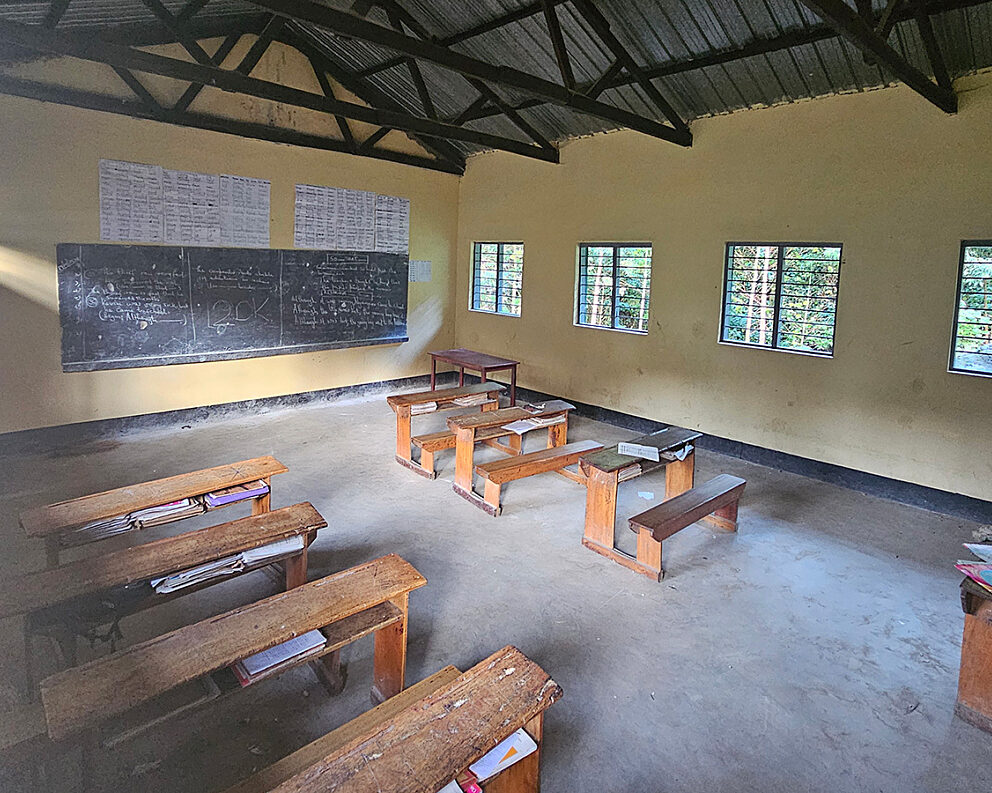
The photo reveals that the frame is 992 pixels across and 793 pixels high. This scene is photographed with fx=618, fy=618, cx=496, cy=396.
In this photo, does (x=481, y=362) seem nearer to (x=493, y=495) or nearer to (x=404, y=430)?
(x=404, y=430)

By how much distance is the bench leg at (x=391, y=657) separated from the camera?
7.29 ft

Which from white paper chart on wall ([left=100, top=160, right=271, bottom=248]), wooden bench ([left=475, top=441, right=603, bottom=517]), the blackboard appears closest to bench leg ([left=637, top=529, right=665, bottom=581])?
wooden bench ([left=475, top=441, right=603, bottom=517])

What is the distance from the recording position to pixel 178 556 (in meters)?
2.48

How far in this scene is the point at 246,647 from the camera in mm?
1872

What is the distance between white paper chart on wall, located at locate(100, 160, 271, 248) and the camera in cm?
526

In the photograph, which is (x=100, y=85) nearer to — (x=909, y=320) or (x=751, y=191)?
(x=751, y=191)

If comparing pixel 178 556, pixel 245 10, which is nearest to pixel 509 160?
pixel 245 10

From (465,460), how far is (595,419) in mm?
2561

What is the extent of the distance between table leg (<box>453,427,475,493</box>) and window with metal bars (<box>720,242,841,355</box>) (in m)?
2.51

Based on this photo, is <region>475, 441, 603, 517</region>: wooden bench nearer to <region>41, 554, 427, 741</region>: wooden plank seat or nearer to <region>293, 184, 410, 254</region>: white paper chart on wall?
<region>41, 554, 427, 741</region>: wooden plank seat

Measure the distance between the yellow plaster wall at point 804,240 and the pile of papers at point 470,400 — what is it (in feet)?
5.01

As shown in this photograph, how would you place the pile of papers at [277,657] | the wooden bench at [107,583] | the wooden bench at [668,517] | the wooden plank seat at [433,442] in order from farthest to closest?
the wooden plank seat at [433,442]
the wooden bench at [668,517]
the wooden bench at [107,583]
the pile of papers at [277,657]

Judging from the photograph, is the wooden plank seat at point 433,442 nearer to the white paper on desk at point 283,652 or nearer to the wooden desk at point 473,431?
the wooden desk at point 473,431

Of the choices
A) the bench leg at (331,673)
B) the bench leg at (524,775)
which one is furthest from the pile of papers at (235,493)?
the bench leg at (524,775)
